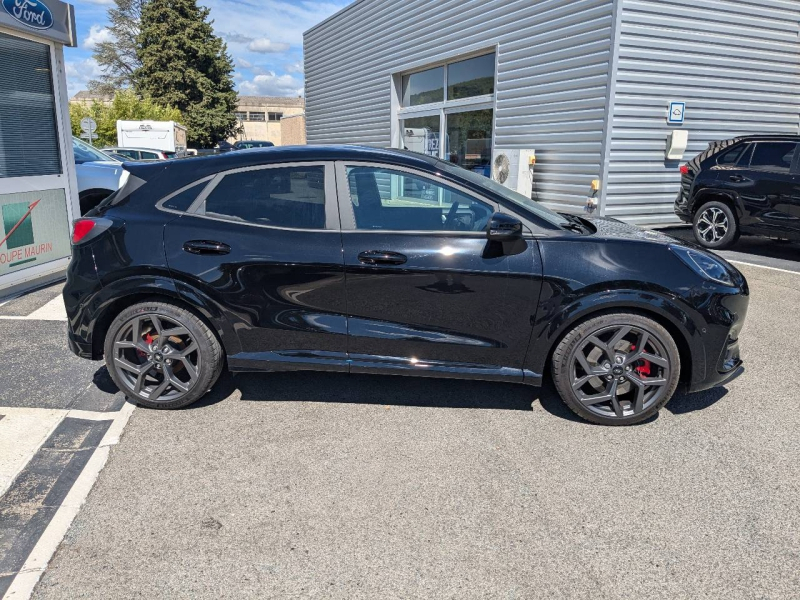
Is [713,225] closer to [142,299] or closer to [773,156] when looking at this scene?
[773,156]

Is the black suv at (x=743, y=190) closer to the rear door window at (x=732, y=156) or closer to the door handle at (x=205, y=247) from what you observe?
the rear door window at (x=732, y=156)

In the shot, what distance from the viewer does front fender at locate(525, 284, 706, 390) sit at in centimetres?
338

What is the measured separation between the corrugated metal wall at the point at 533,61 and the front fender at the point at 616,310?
697cm

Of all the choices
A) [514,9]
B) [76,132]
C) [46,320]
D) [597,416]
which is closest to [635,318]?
[597,416]

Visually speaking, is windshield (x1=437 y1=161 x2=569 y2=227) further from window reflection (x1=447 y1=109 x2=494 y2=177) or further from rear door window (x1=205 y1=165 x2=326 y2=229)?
window reflection (x1=447 y1=109 x2=494 y2=177)

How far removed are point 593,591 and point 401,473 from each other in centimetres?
111

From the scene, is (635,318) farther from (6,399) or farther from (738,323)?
(6,399)

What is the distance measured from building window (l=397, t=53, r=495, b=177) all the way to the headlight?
8571 millimetres

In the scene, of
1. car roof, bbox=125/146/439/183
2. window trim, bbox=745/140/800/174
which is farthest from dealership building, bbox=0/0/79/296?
window trim, bbox=745/140/800/174

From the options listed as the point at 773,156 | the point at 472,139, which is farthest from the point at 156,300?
the point at 472,139

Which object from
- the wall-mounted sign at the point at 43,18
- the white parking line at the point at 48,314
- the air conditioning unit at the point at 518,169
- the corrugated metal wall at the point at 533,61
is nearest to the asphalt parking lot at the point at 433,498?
the white parking line at the point at 48,314

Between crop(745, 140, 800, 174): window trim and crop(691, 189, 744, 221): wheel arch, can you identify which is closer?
crop(745, 140, 800, 174): window trim

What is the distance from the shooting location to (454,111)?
13383mm

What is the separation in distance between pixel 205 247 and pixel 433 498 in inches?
76.6
